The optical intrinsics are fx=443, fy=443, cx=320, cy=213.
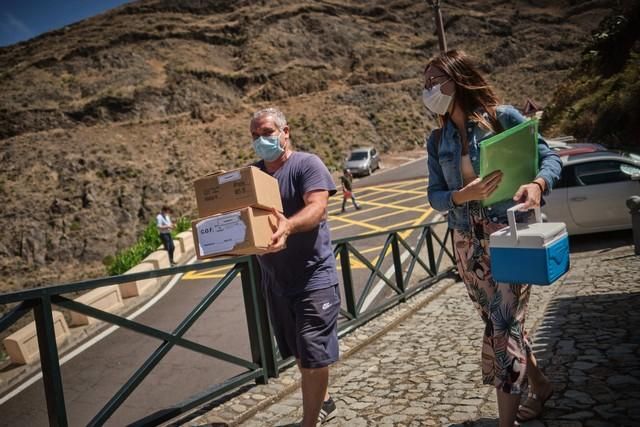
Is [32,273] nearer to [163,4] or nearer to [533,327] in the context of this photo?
[533,327]

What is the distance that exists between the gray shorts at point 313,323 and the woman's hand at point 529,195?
1.13 metres

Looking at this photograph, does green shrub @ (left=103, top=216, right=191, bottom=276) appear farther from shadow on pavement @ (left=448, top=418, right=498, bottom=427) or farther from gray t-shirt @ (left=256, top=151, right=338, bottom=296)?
shadow on pavement @ (left=448, top=418, right=498, bottom=427)

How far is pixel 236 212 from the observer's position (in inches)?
86.1

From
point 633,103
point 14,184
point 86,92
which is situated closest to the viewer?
point 633,103

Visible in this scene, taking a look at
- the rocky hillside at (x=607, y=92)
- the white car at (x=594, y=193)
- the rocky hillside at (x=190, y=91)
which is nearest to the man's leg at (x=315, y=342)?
the white car at (x=594, y=193)

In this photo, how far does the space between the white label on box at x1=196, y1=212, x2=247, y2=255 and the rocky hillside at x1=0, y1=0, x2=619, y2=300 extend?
28.8 m

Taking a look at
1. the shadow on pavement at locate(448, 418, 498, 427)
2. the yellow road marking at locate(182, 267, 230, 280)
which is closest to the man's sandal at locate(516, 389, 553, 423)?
the shadow on pavement at locate(448, 418, 498, 427)

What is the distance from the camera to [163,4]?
76.9 meters

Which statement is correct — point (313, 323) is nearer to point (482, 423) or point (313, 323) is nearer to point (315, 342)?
point (315, 342)

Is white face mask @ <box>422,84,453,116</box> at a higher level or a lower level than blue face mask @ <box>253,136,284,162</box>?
higher

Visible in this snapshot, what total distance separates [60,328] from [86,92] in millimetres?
50314

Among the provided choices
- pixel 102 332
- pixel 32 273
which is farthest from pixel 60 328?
pixel 32 273

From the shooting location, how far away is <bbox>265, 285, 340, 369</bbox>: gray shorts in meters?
2.49

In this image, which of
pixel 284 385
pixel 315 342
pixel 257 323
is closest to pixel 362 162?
pixel 257 323
